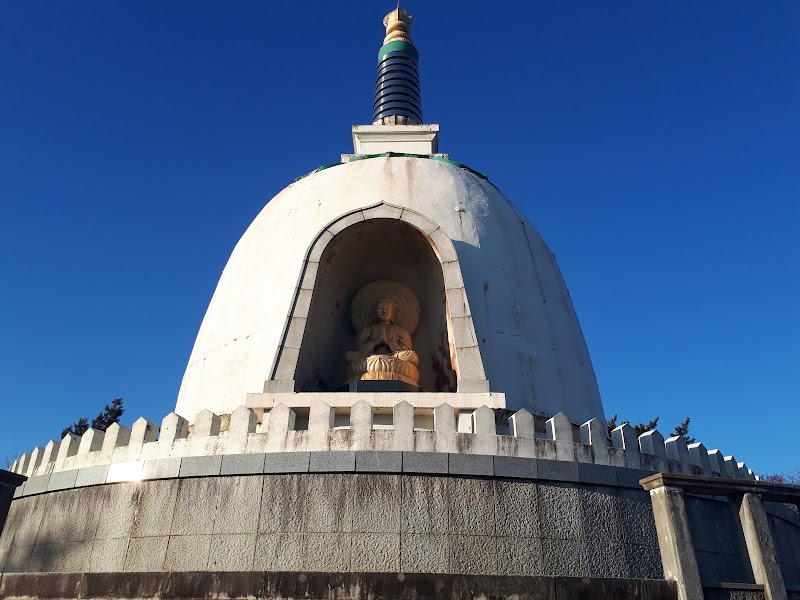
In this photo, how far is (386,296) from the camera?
484 inches

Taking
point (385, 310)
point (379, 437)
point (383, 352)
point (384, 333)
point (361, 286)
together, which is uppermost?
point (361, 286)

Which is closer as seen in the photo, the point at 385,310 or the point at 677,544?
the point at 677,544

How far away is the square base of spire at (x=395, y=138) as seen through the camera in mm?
15633

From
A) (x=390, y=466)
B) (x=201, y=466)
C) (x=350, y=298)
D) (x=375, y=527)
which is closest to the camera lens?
(x=375, y=527)

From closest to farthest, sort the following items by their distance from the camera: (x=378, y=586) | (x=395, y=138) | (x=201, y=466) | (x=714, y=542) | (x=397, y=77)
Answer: (x=378, y=586) → (x=201, y=466) → (x=714, y=542) → (x=395, y=138) → (x=397, y=77)

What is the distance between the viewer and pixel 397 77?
19750 millimetres

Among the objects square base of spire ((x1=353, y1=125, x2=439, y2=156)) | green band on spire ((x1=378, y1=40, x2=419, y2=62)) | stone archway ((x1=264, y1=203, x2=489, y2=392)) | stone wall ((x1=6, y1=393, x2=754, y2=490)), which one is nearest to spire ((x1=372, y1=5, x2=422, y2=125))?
green band on spire ((x1=378, y1=40, x2=419, y2=62))

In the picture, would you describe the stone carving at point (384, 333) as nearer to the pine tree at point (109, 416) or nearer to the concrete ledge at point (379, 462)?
the concrete ledge at point (379, 462)

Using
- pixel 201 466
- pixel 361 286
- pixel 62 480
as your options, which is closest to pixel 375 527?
pixel 201 466

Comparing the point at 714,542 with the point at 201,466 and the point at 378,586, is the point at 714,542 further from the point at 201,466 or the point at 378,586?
the point at 201,466

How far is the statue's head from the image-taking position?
1187 centimetres

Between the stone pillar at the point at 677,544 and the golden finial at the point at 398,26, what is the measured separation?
59.3ft

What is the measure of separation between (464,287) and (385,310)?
1.91m

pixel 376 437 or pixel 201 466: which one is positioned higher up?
pixel 376 437
